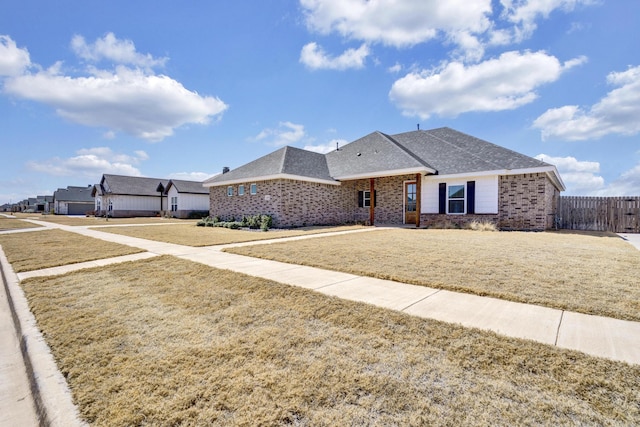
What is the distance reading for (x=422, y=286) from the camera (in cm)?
492

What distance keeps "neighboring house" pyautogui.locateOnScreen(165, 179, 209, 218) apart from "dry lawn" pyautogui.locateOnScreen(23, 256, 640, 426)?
32.6m

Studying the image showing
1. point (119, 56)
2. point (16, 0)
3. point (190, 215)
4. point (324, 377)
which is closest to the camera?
point (324, 377)

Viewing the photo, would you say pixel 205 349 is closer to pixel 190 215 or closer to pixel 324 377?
pixel 324 377

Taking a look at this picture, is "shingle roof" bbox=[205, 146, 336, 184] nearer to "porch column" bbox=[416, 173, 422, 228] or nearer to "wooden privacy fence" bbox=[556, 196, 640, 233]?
"porch column" bbox=[416, 173, 422, 228]

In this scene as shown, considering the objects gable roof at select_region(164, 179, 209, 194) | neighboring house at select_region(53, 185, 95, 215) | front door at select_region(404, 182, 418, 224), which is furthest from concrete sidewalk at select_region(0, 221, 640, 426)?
neighboring house at select_region(53, 185, 95, 215)

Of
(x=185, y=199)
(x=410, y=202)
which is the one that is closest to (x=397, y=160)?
(x=410, y=202)

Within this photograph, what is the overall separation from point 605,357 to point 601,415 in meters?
1.01

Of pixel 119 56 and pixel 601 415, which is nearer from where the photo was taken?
pixel 601 415

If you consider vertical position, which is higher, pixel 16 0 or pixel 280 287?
pixel 16 0

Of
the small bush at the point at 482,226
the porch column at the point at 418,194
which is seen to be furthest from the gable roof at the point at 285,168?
the small bush at the point at 482,226

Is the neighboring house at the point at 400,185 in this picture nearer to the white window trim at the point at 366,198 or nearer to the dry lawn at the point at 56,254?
the white window trim at the point at 366,198

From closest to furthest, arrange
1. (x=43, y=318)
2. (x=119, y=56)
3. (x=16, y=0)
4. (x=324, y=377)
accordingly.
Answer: (x=324, y=377), (x=43, y=318), (x=16, y=0), (x=119, y=56)

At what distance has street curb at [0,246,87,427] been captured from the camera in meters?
2.14

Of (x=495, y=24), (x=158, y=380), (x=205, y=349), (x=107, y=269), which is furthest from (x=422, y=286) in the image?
(x=495, y=24)
